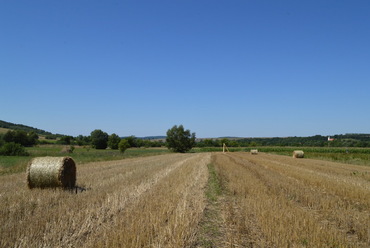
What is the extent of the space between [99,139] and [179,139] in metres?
44.9

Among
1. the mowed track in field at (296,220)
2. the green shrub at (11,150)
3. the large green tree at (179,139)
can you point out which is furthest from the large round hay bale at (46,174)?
the large green tree at (179,139)

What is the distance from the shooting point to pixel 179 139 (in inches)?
2840

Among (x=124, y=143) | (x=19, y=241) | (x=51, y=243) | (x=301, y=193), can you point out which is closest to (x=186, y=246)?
(x=51, y=243)

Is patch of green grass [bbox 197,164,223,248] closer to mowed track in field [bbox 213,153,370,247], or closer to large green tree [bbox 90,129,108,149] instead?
mowed track in field [bbox 213,153,370,247]

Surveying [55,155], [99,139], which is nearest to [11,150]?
[55,155]

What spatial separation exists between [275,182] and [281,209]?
4934 mm

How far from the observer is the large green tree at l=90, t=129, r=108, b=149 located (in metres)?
102

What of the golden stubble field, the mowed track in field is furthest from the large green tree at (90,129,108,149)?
the mowed track in field

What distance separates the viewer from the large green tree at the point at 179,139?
71875 mm

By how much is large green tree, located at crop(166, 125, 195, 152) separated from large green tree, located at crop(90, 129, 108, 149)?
42084mm

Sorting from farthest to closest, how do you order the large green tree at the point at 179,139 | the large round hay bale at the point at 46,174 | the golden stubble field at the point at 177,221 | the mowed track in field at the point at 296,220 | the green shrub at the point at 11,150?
the large green tree at the point at 179,139, the green shrub at the point at 11,150, the large round hay bale at the point at 46,174, the mowed track in field at the point at 296,220, the golden stubble field at the point at 177,221

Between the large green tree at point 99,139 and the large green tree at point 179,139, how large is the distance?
42084 millimetres

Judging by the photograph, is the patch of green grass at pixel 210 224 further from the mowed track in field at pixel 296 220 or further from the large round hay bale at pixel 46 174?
the large round hay bale at pixel 46 174

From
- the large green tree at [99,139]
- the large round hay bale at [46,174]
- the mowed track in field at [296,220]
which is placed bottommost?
the mowed track in field at [296,220]
